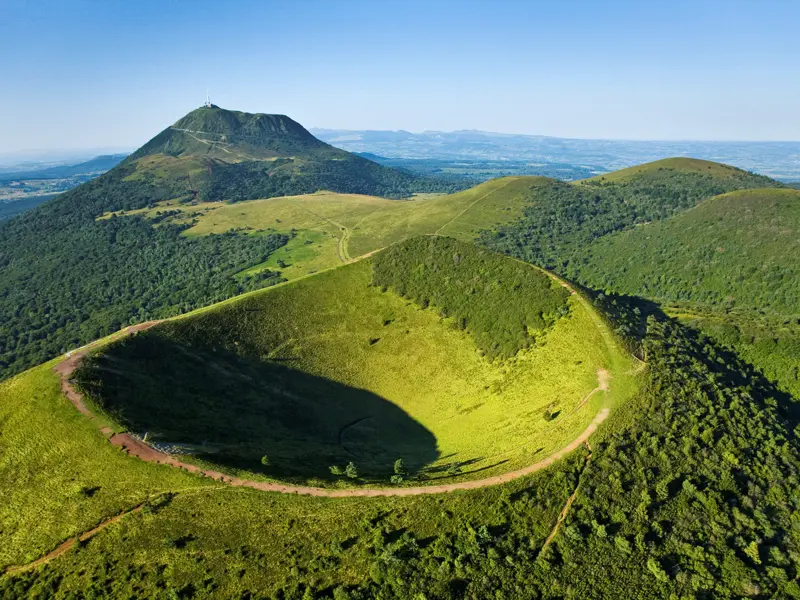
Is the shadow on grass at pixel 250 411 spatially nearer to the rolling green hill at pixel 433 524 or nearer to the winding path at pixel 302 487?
the winding path at pixel 302 487

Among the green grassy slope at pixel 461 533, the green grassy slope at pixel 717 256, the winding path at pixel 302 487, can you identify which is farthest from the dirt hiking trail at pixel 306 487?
the green grassy slope at pixel 717 256

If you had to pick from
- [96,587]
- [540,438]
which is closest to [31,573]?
[96,587]

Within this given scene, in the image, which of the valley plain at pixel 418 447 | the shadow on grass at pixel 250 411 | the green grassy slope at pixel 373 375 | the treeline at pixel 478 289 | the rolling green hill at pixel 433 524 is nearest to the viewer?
the rolling green hill at pixel 433 524

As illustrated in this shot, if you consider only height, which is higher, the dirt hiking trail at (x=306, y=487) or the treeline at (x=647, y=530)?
the dirt hiking trail at (x=306, y=487)

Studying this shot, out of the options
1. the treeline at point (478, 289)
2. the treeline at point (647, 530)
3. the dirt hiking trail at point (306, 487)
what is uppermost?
the treeline at point (478, 289)

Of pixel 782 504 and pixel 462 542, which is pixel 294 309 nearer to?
pixel 462 542

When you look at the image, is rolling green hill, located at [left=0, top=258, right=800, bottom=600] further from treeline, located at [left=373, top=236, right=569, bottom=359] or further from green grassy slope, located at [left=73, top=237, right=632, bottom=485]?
treeline, located at [left=373, top=236, right=569, bottom=359]

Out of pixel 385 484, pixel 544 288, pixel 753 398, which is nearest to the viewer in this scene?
pixel 385 484
